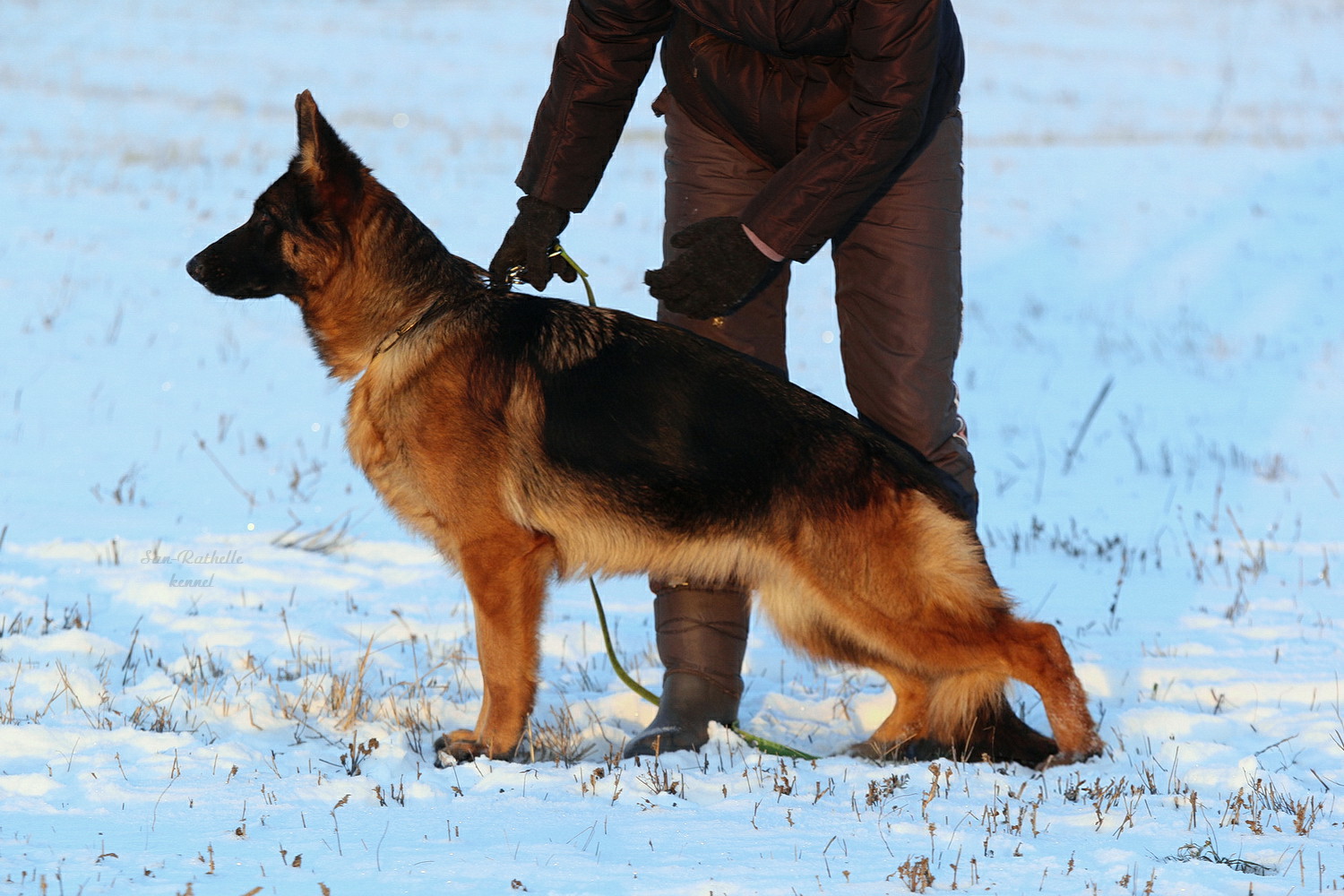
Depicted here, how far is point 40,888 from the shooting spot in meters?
2.50

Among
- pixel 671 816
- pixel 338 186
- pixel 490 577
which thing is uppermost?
pixel 338 186

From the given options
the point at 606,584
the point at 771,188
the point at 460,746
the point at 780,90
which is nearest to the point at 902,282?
the point at 771,188

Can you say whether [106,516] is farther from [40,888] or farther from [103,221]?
[103,221]

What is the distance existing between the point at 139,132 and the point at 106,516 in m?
11.1

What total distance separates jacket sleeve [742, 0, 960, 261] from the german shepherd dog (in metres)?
0.47

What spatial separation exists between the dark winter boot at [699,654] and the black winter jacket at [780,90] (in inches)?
50.3

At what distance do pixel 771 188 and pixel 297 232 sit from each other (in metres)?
1.53

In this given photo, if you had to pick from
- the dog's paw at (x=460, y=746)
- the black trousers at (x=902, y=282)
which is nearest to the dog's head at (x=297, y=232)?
the black trousers at (x=902, y=282)

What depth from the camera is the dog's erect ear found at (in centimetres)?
385

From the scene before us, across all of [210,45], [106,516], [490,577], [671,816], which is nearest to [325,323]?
[490,577]

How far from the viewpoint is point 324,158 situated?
3.91 metres

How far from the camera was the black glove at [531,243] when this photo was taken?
4.26 metres

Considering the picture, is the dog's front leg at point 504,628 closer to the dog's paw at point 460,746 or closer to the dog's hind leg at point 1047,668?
the dog's paw at point 460,746

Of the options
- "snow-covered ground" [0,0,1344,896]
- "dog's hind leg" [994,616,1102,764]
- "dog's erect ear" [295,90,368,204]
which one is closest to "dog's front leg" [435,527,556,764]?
"snow-covered ground" [0,0,1344,896]
